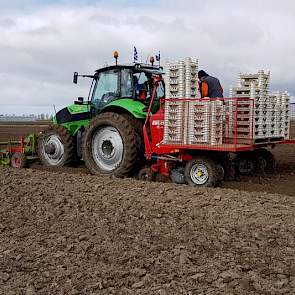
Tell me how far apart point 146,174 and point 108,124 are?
132 cm

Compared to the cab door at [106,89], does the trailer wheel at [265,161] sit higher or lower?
lower

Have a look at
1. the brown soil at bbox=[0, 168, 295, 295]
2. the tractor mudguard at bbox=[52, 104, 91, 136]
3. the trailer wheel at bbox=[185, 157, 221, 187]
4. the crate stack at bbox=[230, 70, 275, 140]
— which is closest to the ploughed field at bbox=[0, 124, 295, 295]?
the brown soil at bbox=[0, 168, 295, 295]

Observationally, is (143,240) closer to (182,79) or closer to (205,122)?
(205,122)

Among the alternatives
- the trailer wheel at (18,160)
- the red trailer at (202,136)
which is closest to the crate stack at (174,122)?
the red trailer at (202,136)

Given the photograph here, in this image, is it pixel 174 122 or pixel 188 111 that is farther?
pixel 174 122

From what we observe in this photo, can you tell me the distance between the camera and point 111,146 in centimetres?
988

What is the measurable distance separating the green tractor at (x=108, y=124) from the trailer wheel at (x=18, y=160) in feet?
2.76

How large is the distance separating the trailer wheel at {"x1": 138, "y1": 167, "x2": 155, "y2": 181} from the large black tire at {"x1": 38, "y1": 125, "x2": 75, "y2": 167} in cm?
231

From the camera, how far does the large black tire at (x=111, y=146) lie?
934 cm

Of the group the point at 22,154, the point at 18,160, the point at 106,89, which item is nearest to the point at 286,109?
the point at 106,89

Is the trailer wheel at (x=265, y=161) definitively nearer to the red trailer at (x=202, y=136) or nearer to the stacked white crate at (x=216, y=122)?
the red trailer at (x=202, y=136)

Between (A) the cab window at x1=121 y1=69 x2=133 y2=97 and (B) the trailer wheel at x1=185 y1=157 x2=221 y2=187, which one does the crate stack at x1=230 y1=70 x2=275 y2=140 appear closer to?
(B) the trailer wheel at x1=185 y1=157 x2=221 y2=187

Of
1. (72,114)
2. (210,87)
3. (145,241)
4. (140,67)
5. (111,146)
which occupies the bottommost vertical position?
(145,241)

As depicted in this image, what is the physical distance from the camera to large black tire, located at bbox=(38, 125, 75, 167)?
431 inches
